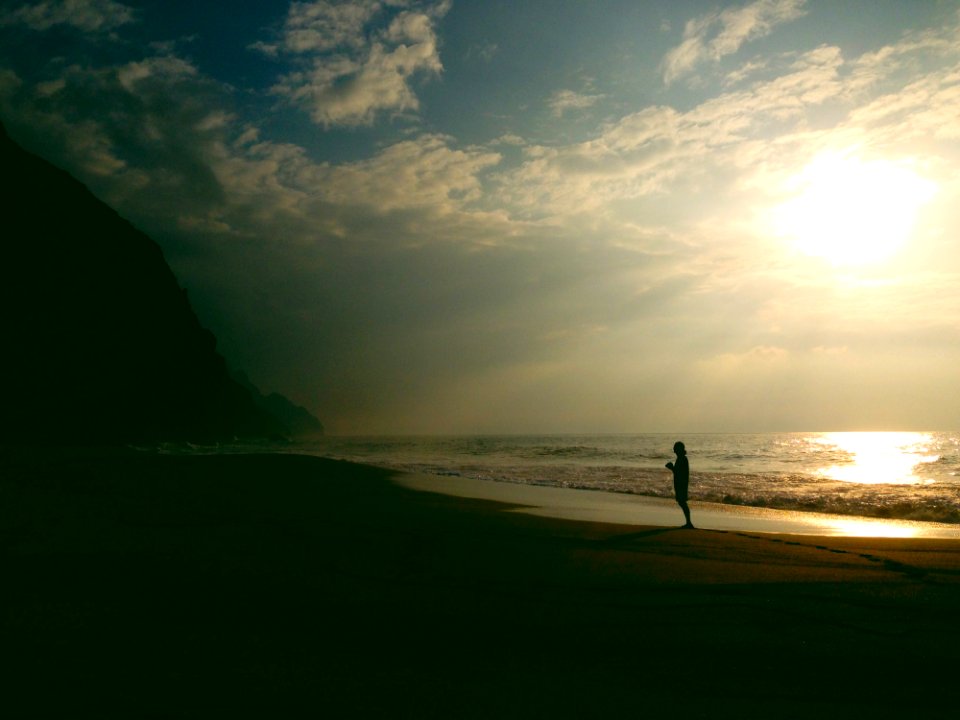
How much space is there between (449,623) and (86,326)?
74.2m

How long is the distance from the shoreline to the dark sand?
13.1 feet

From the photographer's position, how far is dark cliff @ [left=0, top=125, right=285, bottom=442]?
5656 centimetres

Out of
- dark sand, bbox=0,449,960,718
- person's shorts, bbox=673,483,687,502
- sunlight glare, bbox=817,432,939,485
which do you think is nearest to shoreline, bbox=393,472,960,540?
person's shorts, bbox=673,483,687,502

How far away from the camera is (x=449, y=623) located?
4.88 metres

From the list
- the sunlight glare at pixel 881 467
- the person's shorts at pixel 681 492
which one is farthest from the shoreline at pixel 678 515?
the sunlight glare at pixel 881 467

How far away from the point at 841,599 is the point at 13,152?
77.6 metres

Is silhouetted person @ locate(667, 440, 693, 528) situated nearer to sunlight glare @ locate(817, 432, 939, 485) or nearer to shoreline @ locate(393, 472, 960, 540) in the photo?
shoreline @ locate(393, 472, 960, 540)

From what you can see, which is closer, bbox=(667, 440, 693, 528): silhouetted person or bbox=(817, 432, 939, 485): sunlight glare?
bbox=(667, 440, 693, 528): silhouetted person

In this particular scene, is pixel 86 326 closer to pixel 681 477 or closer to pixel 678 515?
pixel 678 515

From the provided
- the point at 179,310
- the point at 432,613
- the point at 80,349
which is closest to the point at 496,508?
the point at 432,613

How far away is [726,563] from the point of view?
809cm

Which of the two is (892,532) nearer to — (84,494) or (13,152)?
(84,494)

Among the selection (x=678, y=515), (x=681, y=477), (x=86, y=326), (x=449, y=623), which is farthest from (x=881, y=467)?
(x=86, y=326)

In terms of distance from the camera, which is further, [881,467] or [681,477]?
[881,467]
